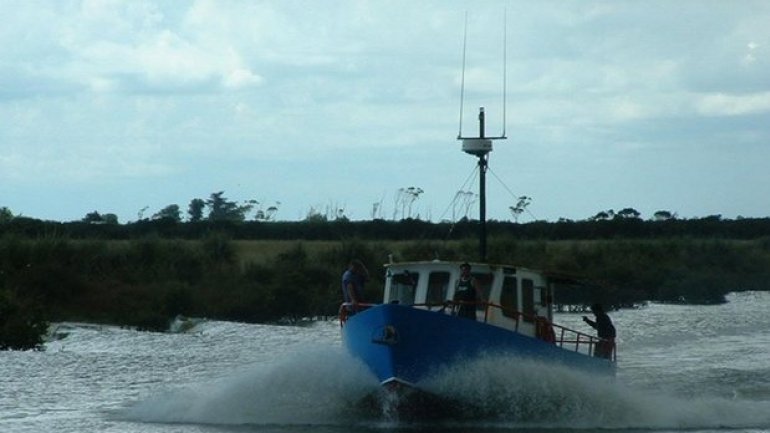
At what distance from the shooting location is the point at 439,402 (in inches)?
920

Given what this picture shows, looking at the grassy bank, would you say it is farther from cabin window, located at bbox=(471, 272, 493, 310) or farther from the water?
cabin window, located at bbox=(471, 272, 493, 310)

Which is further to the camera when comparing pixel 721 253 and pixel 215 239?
pixel 721 253

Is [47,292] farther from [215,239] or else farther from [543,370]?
[543,370]

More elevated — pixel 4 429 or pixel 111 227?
pixel 111 227

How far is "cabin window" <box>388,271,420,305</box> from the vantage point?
25000 mm

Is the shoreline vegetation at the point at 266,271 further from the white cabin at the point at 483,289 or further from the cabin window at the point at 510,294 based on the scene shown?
the cabin window at the point at 510,294

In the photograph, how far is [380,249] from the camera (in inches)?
2576

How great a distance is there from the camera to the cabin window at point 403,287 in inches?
984

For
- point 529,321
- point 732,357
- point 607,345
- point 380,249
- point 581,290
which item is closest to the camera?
point 529,321

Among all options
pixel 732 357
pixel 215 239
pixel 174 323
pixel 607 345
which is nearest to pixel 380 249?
pixel 215 239

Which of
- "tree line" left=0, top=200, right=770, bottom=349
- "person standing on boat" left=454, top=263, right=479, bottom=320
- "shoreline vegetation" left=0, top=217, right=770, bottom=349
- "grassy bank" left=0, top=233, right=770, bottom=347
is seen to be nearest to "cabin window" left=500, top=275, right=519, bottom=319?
"person standing on boat" left=454, top=263, right=479, bottom=320

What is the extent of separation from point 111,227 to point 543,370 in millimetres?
72979

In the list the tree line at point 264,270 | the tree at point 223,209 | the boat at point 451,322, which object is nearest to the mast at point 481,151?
the boat at point 451,322

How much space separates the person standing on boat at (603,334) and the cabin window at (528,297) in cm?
244
